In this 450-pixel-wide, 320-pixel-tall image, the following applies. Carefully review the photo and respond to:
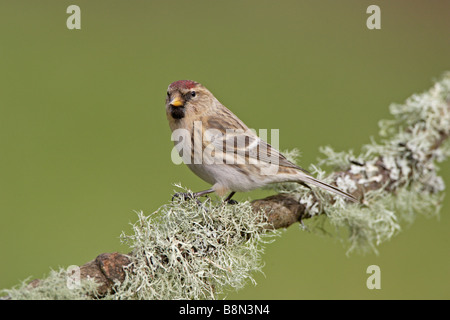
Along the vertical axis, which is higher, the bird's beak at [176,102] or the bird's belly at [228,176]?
the bird's beak at [176,102]

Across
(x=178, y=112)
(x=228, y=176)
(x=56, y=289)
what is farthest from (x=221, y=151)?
(x=56, y=289)

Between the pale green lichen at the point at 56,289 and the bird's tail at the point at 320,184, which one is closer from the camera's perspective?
the pale green lichen at the point at 56,289

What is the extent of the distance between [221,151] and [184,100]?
0.28m

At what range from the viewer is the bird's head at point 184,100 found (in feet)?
7.07

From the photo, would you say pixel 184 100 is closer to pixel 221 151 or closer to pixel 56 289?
pixel 221 151

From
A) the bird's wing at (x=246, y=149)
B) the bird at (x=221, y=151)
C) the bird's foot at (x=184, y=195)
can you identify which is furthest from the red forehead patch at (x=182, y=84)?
the bird's foot at (x=184, y=195)

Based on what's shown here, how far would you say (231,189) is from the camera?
2.12m

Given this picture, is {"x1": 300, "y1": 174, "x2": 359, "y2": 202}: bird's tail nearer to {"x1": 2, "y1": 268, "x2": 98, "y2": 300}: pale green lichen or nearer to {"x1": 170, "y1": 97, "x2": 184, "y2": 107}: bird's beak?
{"x1": 170, "y1": 97, "x2": 184, "y2": 107}: bird's beak

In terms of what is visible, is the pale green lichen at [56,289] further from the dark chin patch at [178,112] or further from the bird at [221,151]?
the dark chin patch at [178,112]

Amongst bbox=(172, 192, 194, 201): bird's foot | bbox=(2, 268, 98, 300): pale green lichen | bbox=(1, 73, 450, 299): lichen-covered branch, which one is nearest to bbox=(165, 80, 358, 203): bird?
bbox=(1, 73, 450, 299): lichen-covered branch

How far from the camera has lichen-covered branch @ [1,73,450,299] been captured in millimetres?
1470

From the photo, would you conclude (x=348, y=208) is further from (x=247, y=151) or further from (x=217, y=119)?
(x=217, y=119)
